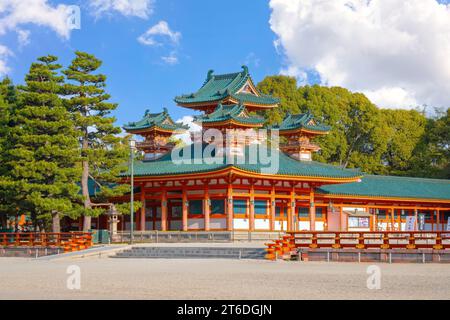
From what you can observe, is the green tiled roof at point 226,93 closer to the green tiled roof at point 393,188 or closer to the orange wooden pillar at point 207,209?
the green tiled roof at point 393,188

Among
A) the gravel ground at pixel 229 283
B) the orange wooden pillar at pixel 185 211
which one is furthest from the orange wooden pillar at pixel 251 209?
the gravel ground at pixel 229 283

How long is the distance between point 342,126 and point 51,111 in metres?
49.4

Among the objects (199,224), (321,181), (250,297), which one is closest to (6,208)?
(199,224)

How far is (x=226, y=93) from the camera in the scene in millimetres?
51906

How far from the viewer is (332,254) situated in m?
31.4

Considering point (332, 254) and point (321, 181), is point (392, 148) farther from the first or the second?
point (332, 254)

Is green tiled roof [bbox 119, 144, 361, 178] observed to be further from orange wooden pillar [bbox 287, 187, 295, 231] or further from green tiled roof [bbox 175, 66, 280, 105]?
green tiled roof [bbox 175, 66, 280, 105]

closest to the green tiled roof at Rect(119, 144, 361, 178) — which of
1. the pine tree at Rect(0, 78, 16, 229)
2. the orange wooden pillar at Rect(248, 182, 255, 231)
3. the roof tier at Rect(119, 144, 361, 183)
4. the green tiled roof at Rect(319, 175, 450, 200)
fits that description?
the roof tier at Rect(119, 144, 361, 183)

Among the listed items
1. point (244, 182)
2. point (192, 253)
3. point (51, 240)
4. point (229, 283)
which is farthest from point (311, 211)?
point (229, 283)

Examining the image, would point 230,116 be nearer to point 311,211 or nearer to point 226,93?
point 226,93

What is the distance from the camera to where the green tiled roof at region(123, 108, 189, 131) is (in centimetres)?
5500

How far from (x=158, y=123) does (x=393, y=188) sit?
21.6 metres

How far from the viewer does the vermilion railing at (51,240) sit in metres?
38.3

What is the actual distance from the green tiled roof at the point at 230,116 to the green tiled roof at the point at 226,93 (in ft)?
5.11
